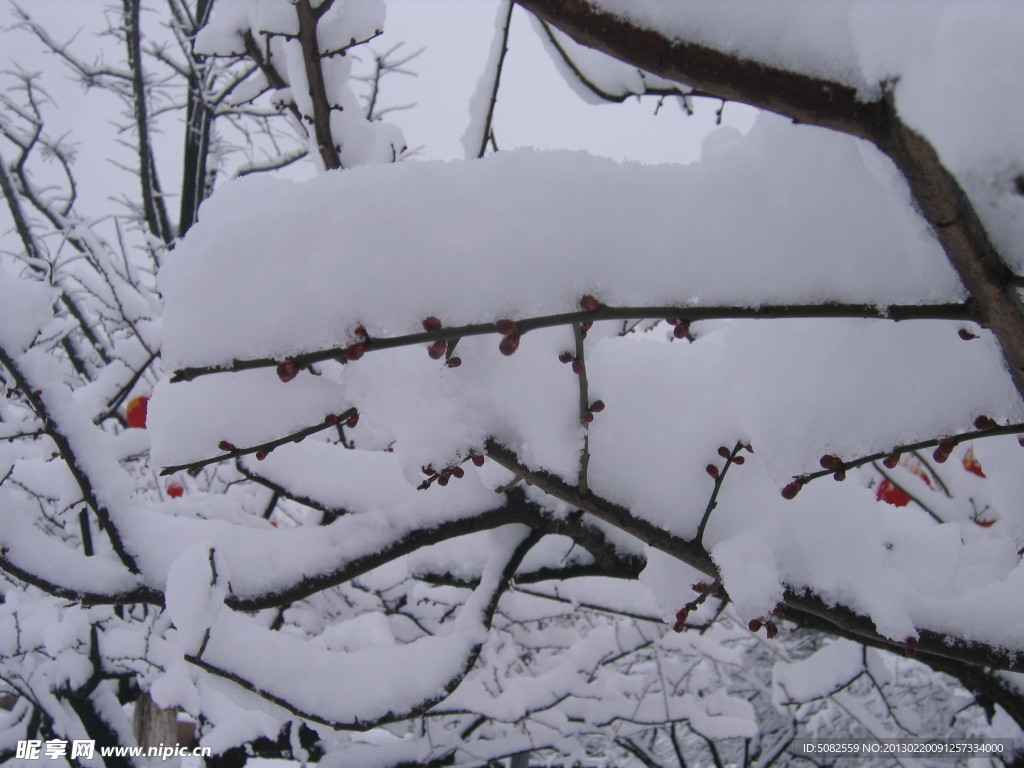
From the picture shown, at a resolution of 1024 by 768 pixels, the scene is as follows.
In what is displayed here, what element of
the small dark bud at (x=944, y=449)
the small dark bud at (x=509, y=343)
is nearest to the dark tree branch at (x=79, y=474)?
the small dark bud at (x=509, y=343)

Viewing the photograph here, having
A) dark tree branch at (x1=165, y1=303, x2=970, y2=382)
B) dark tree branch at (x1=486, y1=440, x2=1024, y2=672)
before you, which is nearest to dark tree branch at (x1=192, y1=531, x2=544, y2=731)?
dark tree branch at (x1=486, y1=440, x2=1024, y2=672)

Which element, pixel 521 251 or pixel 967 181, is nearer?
pixel 967 181

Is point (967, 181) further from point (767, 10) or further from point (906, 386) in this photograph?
point (906, 386)

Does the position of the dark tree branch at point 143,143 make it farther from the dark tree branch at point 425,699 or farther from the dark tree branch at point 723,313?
the dark tree branch at point 723,313

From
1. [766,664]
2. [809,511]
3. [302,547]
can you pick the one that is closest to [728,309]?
[809,511]

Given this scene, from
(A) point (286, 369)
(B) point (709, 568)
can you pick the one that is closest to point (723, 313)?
(A) point (286, 369)

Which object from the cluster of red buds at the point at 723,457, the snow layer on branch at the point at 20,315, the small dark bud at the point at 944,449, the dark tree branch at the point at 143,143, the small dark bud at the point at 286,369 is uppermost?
the dark tree branch at the point at 143,143

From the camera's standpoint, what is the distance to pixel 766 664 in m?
9.95

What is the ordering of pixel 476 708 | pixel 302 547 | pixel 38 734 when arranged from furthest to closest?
1. pixel 38 734
2. pixel 476 708
3. pixel 302 547

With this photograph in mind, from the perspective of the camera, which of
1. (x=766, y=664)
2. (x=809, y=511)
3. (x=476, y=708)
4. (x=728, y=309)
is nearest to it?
(x=728, y=309)

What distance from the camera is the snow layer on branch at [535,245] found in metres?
0.79

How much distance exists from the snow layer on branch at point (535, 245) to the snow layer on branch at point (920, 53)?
0.18m

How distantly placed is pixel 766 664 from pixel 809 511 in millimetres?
10129

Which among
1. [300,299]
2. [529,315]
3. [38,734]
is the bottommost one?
[529,315]
